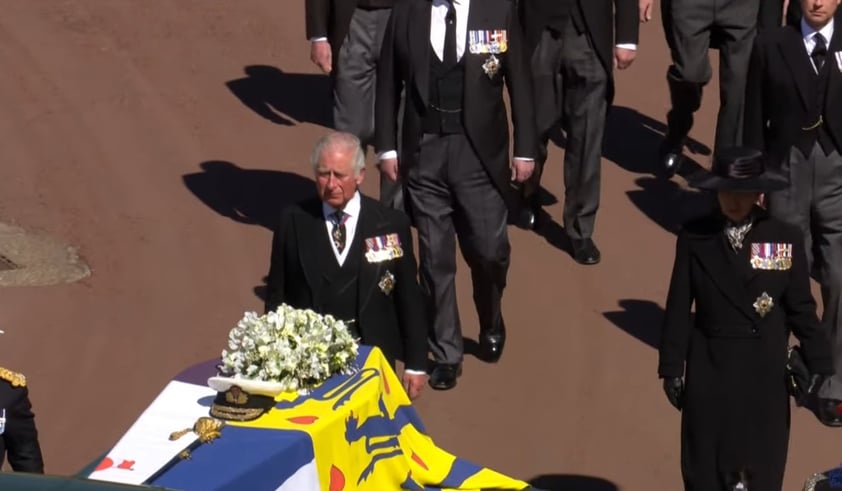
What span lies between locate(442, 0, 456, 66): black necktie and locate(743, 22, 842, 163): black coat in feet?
5.28

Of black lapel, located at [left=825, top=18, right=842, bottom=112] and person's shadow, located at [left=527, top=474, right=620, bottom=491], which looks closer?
person's shadow, located at [left=527, top=474, right=620, bottom=491]

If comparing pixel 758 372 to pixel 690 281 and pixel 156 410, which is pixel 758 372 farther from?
pixel 156 410

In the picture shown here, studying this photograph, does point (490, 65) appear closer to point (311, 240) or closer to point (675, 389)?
point (311, 240)

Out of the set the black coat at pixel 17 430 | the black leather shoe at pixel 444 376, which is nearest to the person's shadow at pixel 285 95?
the black leather shoe at pixel 444 376

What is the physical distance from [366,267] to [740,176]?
171 centimetres

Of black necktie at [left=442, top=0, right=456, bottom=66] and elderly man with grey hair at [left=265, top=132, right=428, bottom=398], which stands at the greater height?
black necktie at [left=442, top=0, right=456, bottom=66]

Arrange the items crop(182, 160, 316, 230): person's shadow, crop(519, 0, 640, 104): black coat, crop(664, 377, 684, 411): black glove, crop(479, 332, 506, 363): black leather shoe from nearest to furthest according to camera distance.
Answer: crop(664, 377, 684, 411): black glove, crop(479, 332, 506, 363): black leather shoe, crop(519, 0, 640, 104): black coat, crop(182, 160, 316, 230): person's shadow

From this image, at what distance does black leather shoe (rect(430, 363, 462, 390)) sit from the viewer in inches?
436

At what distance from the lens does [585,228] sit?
41.8 ft

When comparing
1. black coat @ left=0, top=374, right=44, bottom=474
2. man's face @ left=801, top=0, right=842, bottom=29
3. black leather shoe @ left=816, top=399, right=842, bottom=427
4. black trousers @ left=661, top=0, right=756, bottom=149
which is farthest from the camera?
black trousers @ left=661, top=0, right=756, bottom=149

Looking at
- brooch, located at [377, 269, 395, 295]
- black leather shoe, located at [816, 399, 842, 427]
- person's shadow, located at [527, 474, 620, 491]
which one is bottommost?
person's shadow, located at [527, 474, 620, 491]

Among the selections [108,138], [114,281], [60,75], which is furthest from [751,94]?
[60,75]

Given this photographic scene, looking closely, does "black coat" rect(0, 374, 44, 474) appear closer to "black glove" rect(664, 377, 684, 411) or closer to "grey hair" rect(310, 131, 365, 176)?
"grey hair" rect(310, 131, 365, 176)

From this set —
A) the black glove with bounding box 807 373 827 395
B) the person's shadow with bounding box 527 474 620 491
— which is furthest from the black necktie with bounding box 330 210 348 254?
the black glove with bounding box 807 373 827 395
